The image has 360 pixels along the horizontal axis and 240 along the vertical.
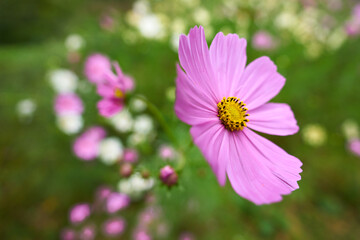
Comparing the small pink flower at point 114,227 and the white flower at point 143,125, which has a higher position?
the white flower at point 143,125

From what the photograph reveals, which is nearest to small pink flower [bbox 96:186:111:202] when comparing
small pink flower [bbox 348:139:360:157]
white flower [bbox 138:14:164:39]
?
white flower [bbox 138:14:164:39]

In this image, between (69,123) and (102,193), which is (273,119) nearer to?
(102,193)

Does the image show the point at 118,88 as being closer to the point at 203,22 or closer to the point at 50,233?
the point at 50,233

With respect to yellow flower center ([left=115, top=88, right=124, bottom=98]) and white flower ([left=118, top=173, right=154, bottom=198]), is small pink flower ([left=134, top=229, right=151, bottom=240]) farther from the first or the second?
yellow flower center ([left=115, top=88, right=124, bottom=98])

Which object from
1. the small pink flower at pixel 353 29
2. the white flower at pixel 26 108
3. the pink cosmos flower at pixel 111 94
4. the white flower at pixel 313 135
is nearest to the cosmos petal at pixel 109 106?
the pink cosmos flower at pixel 111 94

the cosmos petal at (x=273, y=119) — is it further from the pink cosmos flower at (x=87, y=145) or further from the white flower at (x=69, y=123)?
the white flower at (x=69, y=123)

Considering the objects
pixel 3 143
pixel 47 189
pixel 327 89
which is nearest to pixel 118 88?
pixel 47 189
